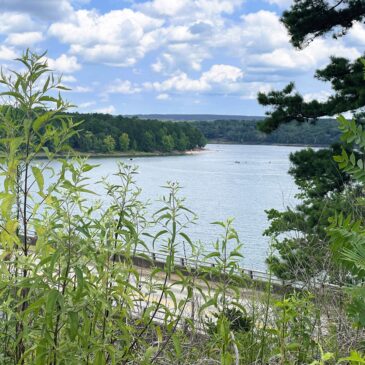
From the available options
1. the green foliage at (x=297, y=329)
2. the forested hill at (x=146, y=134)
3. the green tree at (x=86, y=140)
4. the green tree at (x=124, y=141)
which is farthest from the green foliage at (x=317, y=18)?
the green tree at (x=124, y=141)

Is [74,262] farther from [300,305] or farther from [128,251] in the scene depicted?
[300,305]

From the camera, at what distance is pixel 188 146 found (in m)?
120

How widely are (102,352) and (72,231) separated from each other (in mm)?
418

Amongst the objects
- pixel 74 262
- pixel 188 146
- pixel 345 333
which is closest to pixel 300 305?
pixel 345 333

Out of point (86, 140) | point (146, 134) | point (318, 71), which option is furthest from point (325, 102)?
point (146, 134)

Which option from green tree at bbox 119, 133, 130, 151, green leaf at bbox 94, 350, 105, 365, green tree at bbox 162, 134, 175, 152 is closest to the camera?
green leaf at bbox 94, 350, 105, 365

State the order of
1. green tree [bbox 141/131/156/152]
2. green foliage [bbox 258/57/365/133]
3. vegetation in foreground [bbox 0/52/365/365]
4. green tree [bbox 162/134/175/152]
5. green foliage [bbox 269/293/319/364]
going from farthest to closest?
green tree [bbox 162/134/175/152] → green tree [bbox 141/131/156/152] → green foliage [bbox 258/57/365/133] → green foliage [bbox 269/293/319/364] → vegetation in foreground [bbox 0/52/365/365]

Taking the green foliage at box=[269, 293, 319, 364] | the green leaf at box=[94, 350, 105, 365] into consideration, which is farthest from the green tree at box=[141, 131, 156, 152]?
the green leaf at box=[94, 350, 105, 365]

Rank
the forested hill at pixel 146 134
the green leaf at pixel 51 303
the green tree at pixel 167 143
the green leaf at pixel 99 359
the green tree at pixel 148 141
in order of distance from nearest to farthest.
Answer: the green leaf at pixel 51 303 < the green leaf at pixel 99 359 < the forested hill at pixel 146 134 < the green tree at pixel 148 141 < the green tree at pixel 167 143

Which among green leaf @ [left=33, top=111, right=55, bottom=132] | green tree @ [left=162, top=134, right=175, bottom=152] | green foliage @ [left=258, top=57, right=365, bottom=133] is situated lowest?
green tree @ [left=162, top=134, right=175, bottom=152]

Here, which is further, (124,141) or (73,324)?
(124,141)

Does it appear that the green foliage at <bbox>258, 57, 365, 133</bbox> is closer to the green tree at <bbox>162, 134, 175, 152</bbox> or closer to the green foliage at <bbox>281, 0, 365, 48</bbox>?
the green foliage at <bbox>281, 0, 365, 48</bbox>

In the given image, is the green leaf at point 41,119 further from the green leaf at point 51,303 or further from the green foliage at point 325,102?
the green foliage at point 325,102

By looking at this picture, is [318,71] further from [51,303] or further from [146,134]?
[146,134]
